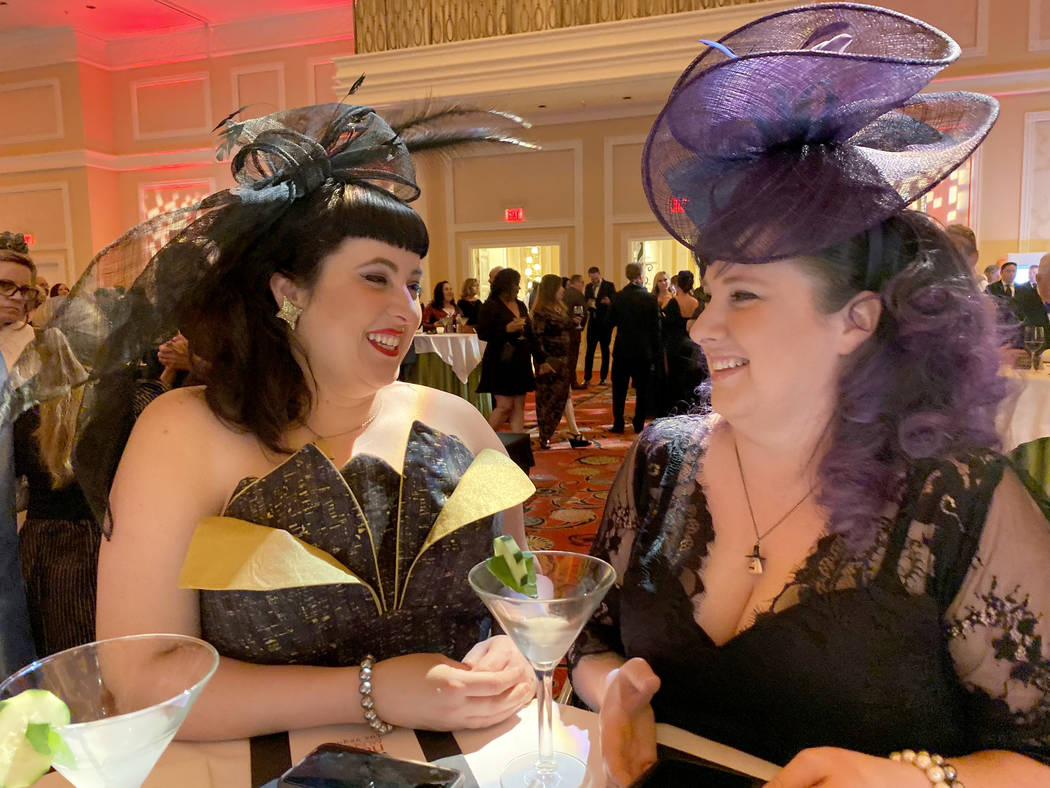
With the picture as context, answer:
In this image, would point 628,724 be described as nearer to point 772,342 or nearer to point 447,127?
point 772,342

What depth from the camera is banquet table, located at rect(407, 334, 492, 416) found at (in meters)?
7.19

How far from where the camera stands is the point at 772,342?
1.12 meters

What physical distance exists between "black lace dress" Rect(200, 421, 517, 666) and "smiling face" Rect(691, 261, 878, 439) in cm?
52

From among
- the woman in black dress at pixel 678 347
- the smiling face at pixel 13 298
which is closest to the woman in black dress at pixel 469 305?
the woman in black dress at pixel 678 347

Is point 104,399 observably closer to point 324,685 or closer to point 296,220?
point 296,220

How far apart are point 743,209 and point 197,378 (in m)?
1.08

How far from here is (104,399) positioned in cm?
132

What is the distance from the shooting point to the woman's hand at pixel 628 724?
97 centimetres

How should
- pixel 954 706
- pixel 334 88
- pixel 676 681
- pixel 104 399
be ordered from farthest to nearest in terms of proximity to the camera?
pixel 334 88 < pixel 104 399 < pixel 676 681 < pixel 954 706

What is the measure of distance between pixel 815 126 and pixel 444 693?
993mm

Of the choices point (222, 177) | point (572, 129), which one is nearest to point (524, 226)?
point (572, 129)

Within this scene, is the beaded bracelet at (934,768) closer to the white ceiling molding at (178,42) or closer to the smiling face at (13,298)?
the smiling face at (13,298)

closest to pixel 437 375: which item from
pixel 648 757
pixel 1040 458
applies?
pixel 1040 458

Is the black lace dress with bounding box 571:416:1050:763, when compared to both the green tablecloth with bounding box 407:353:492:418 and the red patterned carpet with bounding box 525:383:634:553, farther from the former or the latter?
the green tablecloth with bounding box 407:353:492:418
